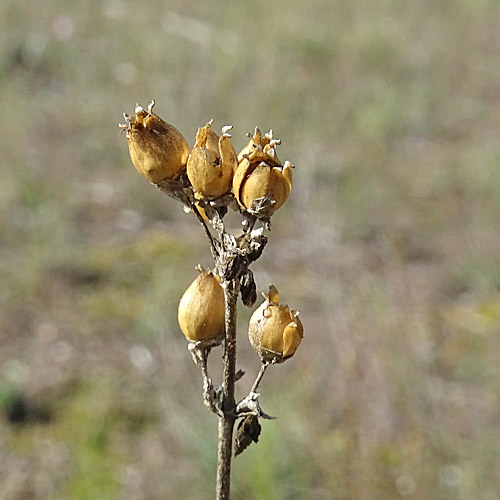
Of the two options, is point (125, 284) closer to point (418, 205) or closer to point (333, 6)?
point (418, 205)

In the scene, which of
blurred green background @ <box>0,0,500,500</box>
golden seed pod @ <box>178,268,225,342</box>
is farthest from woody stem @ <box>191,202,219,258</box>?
blurred green background @ <box>0,0,500,500</box>

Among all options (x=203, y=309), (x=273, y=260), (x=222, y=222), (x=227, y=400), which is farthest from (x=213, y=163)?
(x=273, y=260)

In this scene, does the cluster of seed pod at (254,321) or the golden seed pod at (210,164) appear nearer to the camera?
the golden seed pod at (210,164)

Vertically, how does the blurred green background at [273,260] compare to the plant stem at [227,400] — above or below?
above

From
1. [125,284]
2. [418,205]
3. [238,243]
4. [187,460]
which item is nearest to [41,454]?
[187,460]

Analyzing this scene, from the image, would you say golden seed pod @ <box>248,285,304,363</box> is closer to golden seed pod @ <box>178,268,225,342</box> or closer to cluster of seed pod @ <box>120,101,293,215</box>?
golden seed pod @ <box>178,268,225,342</box>

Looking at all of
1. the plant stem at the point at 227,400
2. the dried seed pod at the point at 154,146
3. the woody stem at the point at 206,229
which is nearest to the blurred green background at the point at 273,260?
the plant stem at the point at 227,400

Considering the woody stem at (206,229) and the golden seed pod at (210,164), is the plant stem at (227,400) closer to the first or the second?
the woody stem at (206,229)
